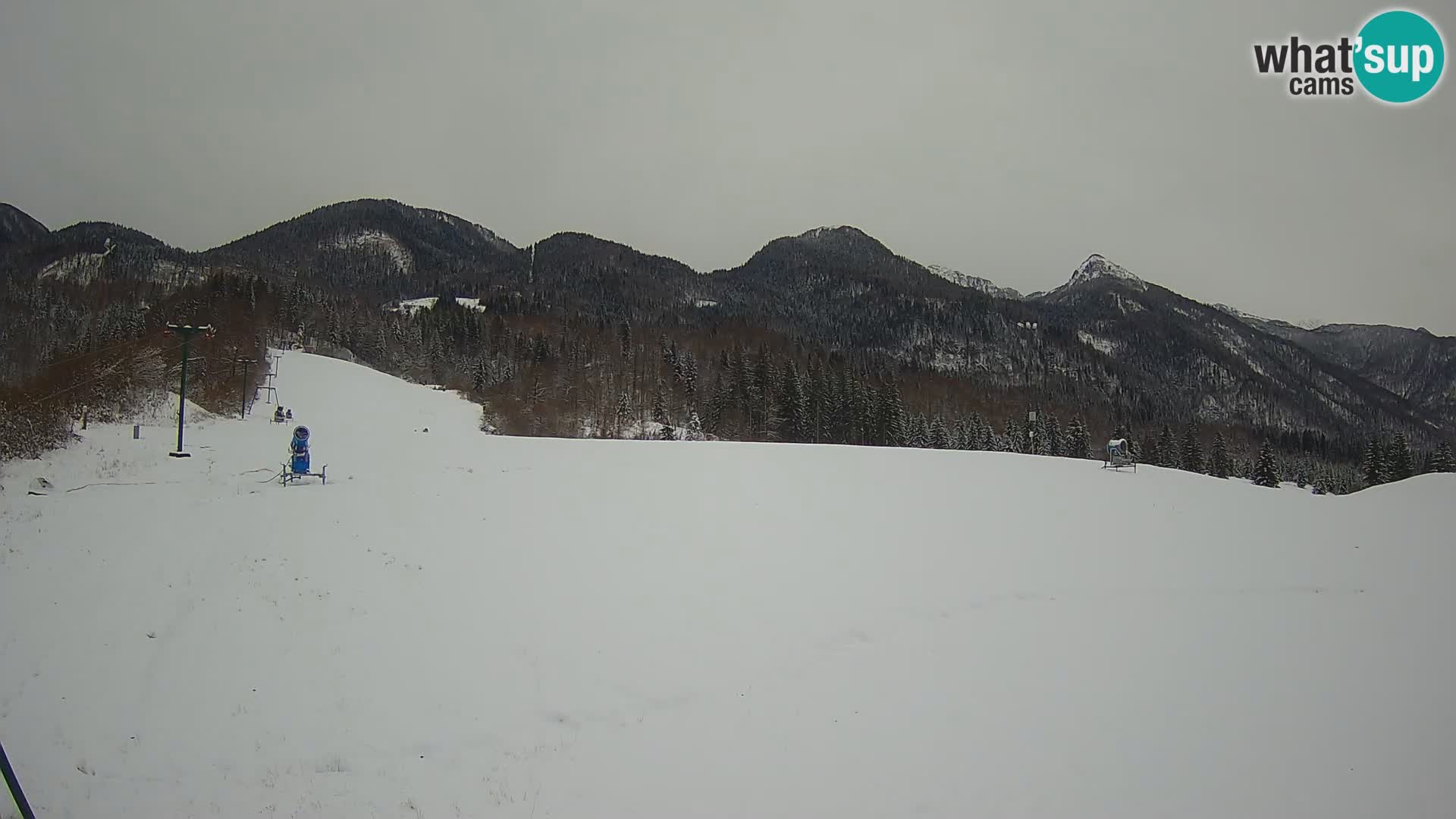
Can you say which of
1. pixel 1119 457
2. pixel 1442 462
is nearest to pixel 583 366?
pixel 1119 457

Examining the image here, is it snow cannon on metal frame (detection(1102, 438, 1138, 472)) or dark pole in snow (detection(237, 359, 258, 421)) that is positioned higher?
dark pole in snow (detection(237, 359, 258, 421))

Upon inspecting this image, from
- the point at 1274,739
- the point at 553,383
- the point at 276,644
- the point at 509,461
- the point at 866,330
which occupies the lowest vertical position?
the point at 1274,739

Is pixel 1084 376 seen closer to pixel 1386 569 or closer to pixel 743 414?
pixel 743 414

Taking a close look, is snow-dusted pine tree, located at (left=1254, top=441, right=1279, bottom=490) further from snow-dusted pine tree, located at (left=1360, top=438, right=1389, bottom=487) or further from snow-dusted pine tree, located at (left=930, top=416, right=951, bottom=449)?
snow-dusted pine tree, located at (left=930, top=416, right=951, bottom=449)

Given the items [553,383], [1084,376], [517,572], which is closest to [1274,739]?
[517,572]

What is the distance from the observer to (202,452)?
20.6 meters

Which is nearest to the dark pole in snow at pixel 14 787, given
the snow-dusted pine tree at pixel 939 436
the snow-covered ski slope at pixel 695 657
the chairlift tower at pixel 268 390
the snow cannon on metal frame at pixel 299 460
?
the snow-covered ski slope at pixel 695 657

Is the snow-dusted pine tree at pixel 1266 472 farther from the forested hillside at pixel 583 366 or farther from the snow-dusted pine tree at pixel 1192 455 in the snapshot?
the snow-dusted pine tree at pixel 1192 455

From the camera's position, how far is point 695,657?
815cm

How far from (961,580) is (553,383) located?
6103 centimetres

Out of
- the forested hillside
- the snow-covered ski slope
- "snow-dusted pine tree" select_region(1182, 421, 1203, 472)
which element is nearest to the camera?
the snow-covered ski slope

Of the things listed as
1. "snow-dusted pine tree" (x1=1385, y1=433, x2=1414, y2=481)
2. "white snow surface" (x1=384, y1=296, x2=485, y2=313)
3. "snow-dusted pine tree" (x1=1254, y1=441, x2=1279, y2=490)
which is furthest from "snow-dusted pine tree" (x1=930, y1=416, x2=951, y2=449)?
"white snow surface" (x1=384, y1=296, x2=485, y2=313)

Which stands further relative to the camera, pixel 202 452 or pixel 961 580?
pixel 202 452

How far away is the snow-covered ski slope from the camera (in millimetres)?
5754
